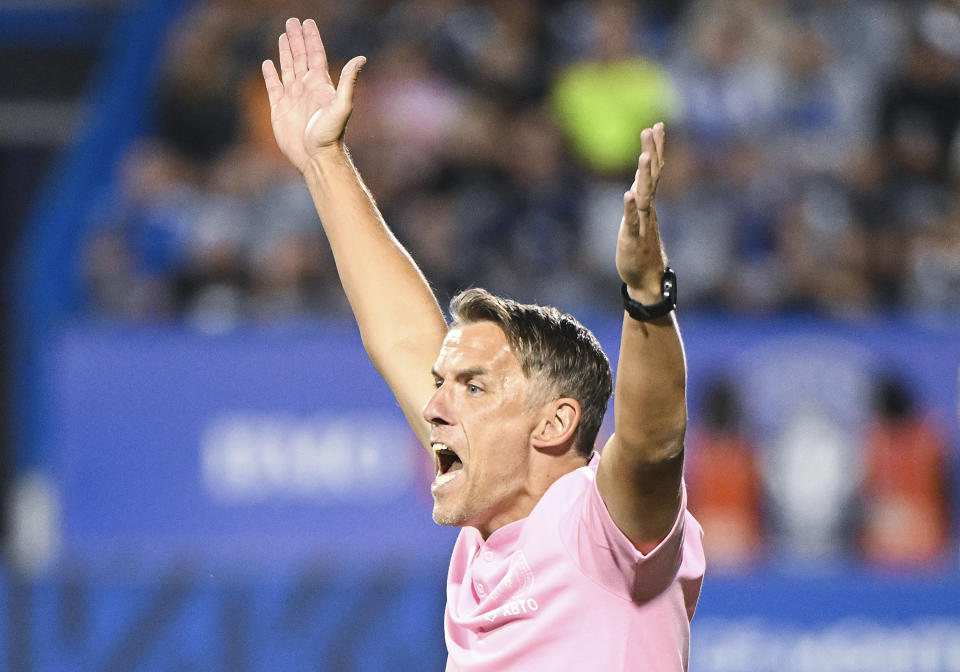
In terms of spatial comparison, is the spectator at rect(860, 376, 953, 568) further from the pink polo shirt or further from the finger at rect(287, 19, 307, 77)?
the pink polo shirt

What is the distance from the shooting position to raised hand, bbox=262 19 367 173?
3.98m

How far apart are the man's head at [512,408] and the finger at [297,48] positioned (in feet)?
3.53

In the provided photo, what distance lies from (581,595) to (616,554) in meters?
0.14

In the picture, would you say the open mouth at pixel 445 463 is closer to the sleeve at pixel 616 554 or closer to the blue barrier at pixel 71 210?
the sleeve at pixel 616 554

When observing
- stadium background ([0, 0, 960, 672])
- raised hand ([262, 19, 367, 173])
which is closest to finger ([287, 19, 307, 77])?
raised hand ([262, 19, 367, 173])

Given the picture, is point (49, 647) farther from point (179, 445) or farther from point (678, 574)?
point (678, 574)

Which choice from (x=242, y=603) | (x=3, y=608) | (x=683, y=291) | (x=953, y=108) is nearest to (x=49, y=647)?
(x=3, y=608)

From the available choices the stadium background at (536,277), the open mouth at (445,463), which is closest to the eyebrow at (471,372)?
the open mouth at (445,463)

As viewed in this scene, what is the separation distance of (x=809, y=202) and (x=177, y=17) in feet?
15.2

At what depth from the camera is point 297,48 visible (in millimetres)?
4141

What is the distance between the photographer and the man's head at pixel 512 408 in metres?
3.29

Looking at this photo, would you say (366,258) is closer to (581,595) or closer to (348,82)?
(348,82)

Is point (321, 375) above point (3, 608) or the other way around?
above

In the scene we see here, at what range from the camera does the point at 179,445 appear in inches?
350
